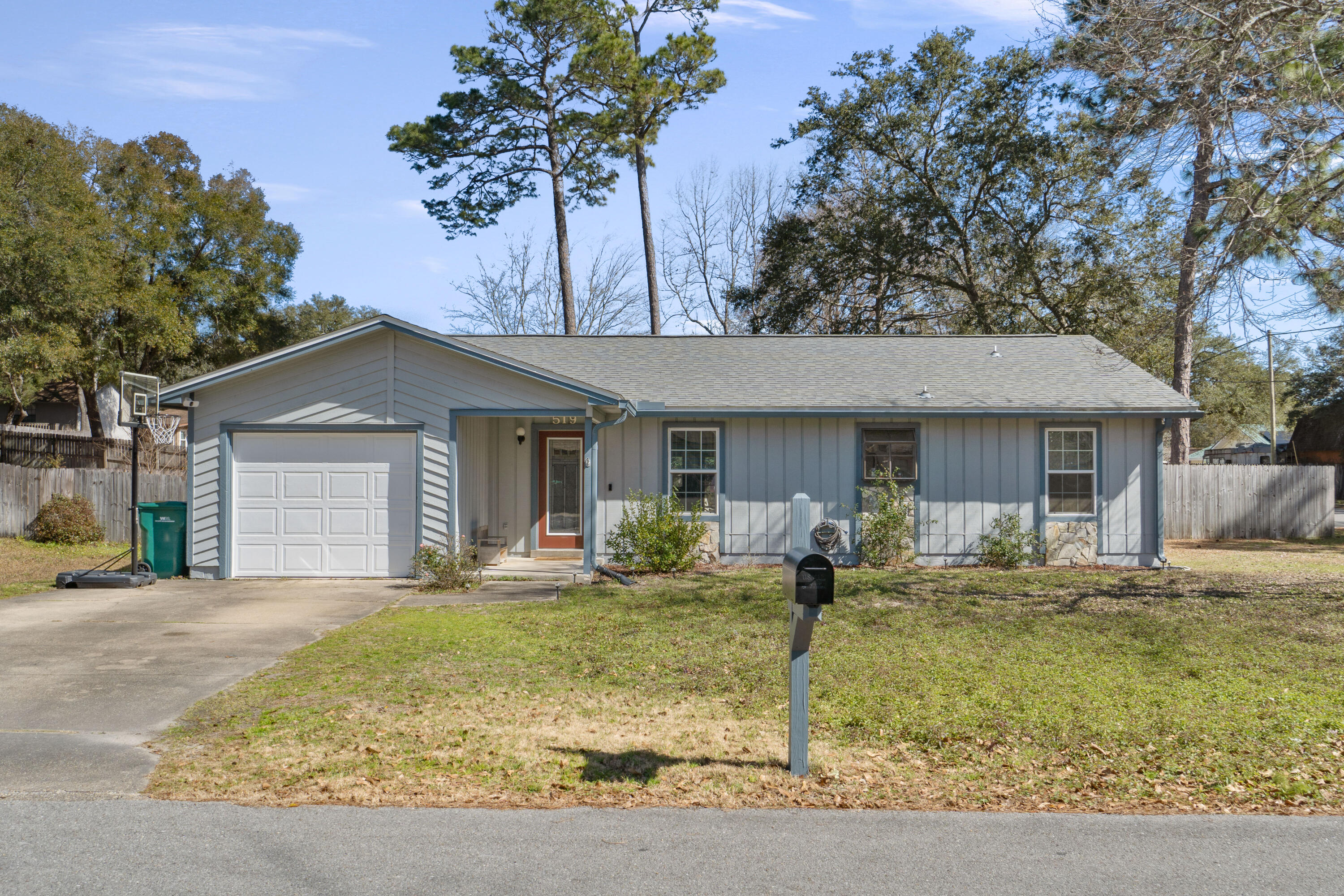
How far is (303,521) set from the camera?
12984 millimetres

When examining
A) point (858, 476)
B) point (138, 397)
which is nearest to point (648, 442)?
point (858, 476)

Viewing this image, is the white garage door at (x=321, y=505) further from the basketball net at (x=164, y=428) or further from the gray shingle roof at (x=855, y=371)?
the basketball net at (x=164, y=428)

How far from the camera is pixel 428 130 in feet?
79.3

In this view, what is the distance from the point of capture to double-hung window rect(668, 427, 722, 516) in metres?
14.4

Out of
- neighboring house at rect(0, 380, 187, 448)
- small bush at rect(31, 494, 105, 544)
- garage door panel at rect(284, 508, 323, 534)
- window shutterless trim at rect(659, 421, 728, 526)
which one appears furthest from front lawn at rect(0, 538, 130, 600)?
neighboring house at rect(0, 380, 187, 448)

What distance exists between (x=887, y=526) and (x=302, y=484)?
28.1 ft

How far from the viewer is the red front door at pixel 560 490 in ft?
51.7

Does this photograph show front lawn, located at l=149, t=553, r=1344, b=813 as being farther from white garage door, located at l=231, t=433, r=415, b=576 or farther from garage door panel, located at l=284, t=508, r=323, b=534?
garage door panel, located at l=284, t=508, r=323, b=534

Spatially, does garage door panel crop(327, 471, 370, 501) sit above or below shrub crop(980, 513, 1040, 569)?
above

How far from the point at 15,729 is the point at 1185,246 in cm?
1260

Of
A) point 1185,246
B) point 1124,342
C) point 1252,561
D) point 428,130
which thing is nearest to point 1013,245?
point 1124,342

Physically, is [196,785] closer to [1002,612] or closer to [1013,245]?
[1002,612]

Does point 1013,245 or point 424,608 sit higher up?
point 1013,245

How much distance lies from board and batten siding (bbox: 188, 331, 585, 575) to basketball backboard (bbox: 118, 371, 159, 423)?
73 cm
